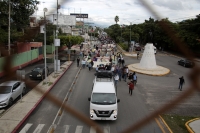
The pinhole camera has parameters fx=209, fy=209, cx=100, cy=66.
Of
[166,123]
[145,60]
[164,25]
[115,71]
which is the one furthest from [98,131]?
[145,60]

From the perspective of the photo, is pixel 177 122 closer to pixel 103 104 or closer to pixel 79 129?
pixel 103 104

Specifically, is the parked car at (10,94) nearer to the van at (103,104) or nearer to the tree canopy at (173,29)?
the van at (103,104)

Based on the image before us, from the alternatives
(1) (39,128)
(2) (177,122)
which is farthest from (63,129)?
(2) (177,122)

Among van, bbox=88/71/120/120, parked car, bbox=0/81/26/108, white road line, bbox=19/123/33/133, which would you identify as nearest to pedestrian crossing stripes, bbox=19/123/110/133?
white road line, bbox=19/123/33/133

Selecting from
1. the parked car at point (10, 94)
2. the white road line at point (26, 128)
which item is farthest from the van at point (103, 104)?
the parked car at point (10, 94)

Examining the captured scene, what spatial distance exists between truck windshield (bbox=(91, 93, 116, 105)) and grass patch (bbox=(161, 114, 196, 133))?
276 cm

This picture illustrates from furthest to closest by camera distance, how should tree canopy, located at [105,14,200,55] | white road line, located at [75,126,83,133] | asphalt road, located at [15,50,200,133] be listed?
asphalt road, located at [15,50,200,133]
white road line, located at [75,126,83,133]
tree canopy, located at [105,14,200,55]

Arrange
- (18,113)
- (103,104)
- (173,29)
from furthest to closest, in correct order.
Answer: (18,113), (103,104), (173,29)

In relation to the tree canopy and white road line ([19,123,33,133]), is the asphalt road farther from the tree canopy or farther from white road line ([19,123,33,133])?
the tree canopy

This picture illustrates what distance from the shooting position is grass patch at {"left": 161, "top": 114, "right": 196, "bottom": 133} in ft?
30.1

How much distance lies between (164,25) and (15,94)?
12690 mm

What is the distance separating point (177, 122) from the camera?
9.88 meters

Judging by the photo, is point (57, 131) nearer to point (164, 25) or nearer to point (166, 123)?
point (166, 123)

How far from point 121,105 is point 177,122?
3.44 m
